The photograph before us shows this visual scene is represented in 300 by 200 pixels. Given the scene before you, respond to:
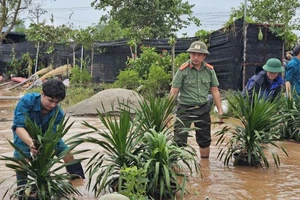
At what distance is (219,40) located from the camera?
44.3ft

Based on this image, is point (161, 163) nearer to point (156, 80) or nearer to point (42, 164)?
point (42, 164)

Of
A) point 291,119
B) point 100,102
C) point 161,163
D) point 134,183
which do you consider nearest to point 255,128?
point 161,163

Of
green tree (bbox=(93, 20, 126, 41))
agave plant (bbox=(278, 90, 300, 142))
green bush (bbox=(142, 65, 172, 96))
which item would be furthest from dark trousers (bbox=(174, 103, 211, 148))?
green tree (bbox=(93, 20, 126, 41))

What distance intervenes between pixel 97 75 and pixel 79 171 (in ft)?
45.4

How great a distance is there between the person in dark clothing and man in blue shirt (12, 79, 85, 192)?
3.20 meters

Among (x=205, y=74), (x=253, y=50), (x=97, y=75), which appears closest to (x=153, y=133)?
(x=205, y=74)

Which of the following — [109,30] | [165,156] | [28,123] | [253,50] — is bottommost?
[165,156]

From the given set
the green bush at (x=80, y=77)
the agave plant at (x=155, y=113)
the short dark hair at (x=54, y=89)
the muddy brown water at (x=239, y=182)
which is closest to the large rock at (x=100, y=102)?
the green bush at (x=80, y=77)

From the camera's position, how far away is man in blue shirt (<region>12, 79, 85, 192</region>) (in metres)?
4.13

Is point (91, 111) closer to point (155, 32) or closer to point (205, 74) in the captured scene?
point (205, 74)

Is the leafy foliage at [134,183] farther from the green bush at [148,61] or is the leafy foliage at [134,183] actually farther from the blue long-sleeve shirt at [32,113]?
the green bush at [148,61]

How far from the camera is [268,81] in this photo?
6.79m

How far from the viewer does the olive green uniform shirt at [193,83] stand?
599cm

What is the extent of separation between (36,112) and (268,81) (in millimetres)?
3730
